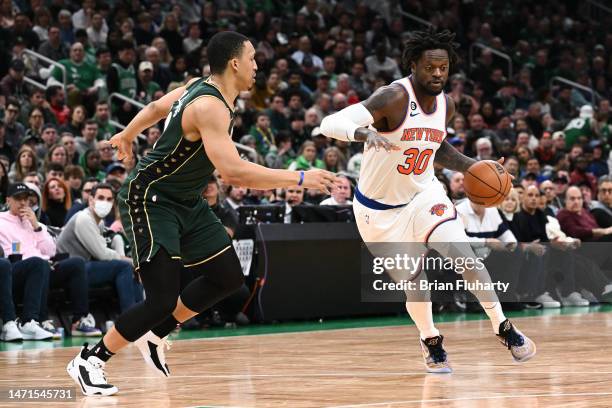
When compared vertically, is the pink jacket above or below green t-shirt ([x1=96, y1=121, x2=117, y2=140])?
below

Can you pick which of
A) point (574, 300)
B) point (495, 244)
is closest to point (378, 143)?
point (495, 244)

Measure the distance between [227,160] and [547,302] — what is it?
9608 mm

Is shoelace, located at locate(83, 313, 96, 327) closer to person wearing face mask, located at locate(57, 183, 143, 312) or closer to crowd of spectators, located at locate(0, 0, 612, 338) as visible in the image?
crowd of spectators, located at locate(0, 0, 612, 338)

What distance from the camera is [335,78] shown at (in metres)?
20.3

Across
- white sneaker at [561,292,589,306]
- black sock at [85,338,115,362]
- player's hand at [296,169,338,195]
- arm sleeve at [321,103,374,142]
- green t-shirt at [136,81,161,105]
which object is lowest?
white sneaker at [561,292,589,306]

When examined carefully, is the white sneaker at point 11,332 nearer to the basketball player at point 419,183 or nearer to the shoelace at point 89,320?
the shoelace at point 89,320

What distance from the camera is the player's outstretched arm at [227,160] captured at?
19.5 feet

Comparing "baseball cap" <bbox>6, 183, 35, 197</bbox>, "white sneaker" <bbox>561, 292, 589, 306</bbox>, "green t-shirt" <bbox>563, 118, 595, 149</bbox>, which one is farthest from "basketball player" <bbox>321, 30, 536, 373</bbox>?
"green t-shirt" <bbox>563, 118, 595, 149</bbox>

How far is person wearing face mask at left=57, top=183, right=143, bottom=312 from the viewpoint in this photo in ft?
37.8

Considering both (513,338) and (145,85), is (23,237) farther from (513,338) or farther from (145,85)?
(145,85)

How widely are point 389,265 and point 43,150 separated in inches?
280

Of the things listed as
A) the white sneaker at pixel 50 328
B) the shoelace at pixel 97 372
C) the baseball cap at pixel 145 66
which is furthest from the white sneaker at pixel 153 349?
the baseball cap at pixel 145 66

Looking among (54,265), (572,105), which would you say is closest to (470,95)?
(572,105)

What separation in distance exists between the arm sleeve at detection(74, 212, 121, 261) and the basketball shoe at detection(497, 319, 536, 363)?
5.06 m
